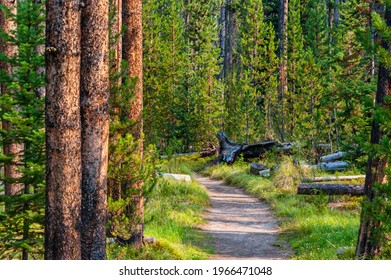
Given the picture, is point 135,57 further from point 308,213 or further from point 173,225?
point 308,213

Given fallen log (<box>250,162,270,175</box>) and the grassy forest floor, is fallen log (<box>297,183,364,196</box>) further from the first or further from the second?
fallen log (<box>250,162,270,175</box>)

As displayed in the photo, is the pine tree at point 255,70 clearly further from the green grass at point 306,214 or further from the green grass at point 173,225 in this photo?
the green grass at point 173,225

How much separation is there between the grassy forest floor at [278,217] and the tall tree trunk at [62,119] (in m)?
2.92

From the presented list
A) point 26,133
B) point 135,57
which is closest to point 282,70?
point 135,57

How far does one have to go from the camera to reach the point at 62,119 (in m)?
5.86

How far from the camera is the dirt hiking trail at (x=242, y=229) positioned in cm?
1035

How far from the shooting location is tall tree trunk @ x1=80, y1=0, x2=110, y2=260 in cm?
677

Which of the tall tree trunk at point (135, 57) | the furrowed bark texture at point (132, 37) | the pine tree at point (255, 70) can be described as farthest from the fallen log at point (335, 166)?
the furrowed bark texture at point (132, 37)

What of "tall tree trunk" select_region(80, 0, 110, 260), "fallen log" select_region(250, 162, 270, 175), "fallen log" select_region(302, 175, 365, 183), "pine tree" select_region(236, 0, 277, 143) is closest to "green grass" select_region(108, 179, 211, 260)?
"tall tree trunk" select_region(80, 0, 110, 260)

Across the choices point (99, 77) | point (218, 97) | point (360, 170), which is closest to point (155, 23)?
point (218, 97)

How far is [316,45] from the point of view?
26797 millimetres

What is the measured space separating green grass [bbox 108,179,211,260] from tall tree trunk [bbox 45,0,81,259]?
280cm
